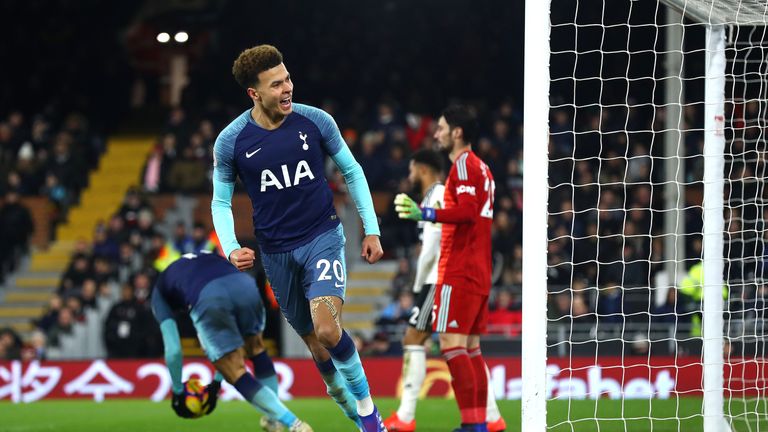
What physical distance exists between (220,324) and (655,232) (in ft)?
33.9

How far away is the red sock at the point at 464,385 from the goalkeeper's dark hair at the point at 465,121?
4.73 feet

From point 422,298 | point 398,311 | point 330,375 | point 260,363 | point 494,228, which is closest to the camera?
point 330,375

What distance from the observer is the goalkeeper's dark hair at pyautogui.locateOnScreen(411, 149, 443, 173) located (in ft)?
29.1

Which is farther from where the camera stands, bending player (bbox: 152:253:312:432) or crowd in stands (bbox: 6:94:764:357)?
crowd in stands (bbox: 6:94:764:357)

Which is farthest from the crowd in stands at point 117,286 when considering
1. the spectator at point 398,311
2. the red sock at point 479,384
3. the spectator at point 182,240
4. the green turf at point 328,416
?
the red sock at point 479,384

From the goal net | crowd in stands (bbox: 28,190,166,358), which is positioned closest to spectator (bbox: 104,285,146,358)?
crowd in stands (bbox: 28,190,166,358)

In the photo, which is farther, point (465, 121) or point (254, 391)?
point (465, 121)

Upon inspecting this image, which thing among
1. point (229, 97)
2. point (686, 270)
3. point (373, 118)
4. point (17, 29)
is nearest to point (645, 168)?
point (686, 270)

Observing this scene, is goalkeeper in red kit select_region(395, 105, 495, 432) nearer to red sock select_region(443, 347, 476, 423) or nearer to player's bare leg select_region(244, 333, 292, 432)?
red sock select_region(443, 347, 476, 423)

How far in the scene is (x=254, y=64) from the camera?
6.58m

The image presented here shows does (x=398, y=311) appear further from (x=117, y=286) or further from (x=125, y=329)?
(x=117, y=286)

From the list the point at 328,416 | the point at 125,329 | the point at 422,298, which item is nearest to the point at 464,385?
the point at 422,298

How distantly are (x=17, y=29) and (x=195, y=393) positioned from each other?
17.0 meters

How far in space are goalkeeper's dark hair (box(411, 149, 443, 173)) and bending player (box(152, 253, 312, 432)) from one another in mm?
1642
